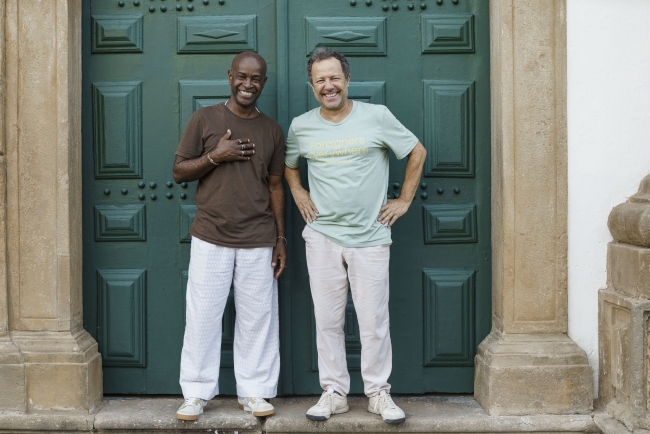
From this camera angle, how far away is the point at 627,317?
4016 millimetres

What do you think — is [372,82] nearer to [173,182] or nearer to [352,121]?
[352,121]

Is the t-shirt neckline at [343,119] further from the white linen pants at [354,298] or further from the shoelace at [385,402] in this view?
the shoelace at [385,402]

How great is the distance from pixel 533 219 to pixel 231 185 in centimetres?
164

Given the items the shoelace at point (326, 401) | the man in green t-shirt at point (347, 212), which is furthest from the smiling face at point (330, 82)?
the shoelace at point (326, 401)

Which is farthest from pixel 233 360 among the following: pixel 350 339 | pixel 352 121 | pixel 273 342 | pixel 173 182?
pixel 352 121

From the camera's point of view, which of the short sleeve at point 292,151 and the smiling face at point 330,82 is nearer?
the smiling face at point 330,82

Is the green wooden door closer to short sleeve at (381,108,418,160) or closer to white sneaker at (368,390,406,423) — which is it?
white sneaker at (368,390,406,423)

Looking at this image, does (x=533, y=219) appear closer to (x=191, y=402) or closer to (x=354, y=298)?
(x=354, y=298)

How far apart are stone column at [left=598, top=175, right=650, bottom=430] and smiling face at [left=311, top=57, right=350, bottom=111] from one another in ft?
5.26

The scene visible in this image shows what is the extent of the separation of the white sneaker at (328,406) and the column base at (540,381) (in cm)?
79

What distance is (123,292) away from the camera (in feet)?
15.0

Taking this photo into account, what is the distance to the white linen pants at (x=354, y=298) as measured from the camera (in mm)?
4031

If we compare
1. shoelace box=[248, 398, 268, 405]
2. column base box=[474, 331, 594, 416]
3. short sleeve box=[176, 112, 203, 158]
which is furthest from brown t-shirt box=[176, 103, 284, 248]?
column base box=[474, 331, 594, 416]

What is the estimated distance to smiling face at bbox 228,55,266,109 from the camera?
3977mm
